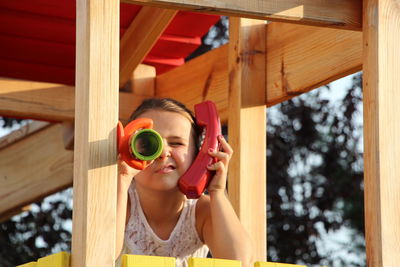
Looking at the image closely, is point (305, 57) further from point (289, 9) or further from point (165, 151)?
point (289, 9)

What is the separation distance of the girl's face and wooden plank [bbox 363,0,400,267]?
0.88 meters

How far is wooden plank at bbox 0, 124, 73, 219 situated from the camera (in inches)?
236

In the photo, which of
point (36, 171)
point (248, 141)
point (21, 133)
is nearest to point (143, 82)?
point (36, 171)

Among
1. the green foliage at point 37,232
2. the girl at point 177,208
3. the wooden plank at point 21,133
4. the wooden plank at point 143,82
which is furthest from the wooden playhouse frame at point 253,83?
the green foliage at point 37,232

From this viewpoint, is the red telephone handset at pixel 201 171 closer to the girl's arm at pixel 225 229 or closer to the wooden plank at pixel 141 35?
the girl's arm at pixel 225 229

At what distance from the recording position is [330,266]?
8.83m

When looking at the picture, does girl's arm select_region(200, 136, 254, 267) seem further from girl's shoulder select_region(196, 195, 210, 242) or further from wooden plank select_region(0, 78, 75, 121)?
wooden plank select_region(0, 78, 75, 121)

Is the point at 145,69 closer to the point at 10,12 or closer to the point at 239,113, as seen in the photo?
the point at 10,12

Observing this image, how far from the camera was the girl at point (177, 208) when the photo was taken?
3650 mm

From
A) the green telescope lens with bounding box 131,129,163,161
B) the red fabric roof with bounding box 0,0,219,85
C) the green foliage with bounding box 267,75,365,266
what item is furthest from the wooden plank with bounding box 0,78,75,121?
the green foliage with bounding box 267,75,365,266

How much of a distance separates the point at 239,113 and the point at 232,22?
20.6 inches

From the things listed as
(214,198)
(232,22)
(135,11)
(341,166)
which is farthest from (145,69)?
(341,166)

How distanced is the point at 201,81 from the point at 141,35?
0.41 metres

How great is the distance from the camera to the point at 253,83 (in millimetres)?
4316
